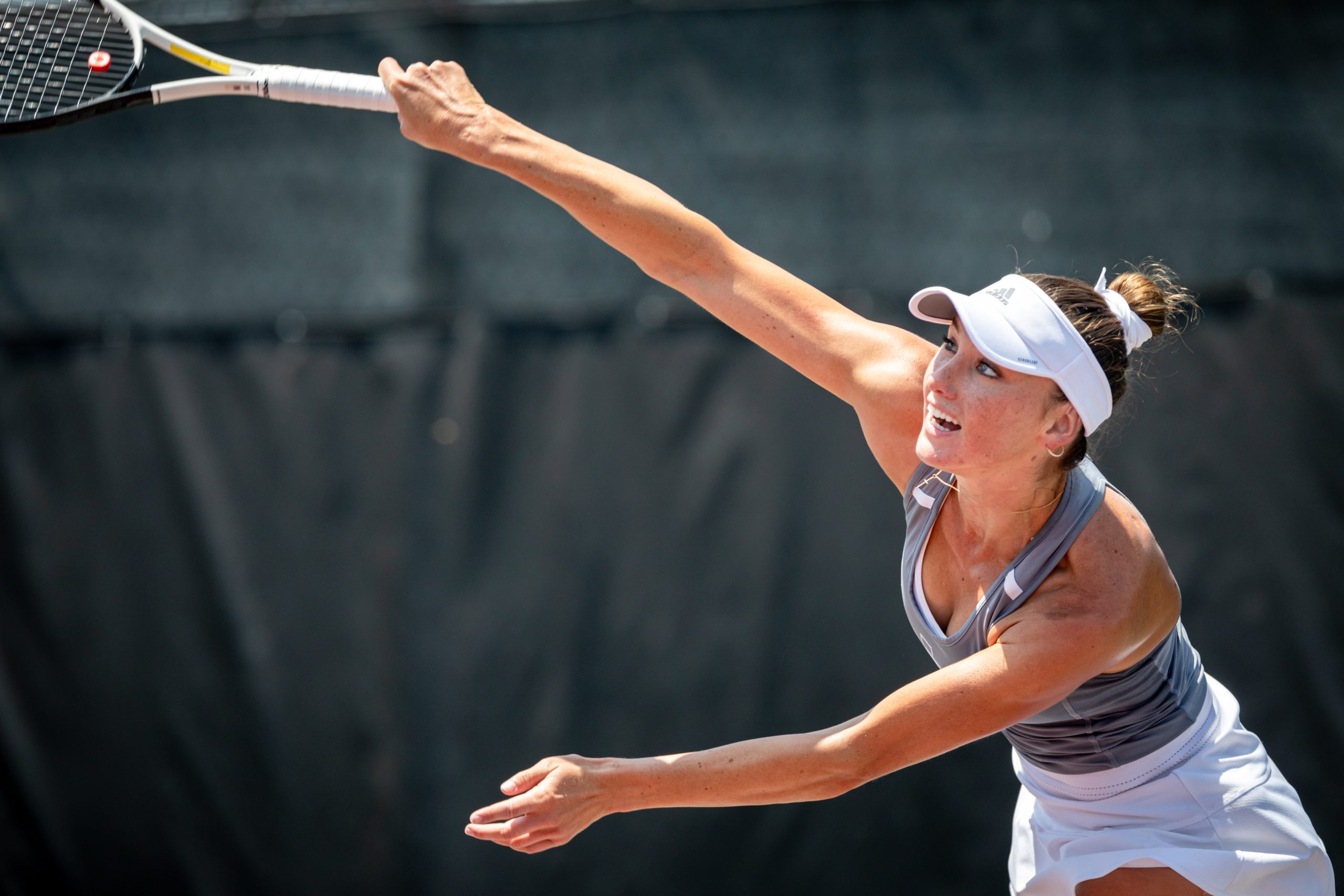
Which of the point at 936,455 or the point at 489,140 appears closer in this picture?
the point at 936,455

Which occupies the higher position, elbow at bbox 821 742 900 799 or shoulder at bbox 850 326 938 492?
shoulder at bbox 850 326 938 492

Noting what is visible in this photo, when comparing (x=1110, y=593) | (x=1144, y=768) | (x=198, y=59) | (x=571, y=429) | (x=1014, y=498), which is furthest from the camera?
(x=571, y=429)

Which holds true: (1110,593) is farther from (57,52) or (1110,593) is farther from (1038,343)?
(57,52)

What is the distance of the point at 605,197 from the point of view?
87.3 inches

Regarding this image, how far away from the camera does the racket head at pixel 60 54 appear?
101 inches

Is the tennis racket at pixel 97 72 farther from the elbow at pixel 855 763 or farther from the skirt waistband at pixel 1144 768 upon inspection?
the skirt waistband at pixel 1144 768

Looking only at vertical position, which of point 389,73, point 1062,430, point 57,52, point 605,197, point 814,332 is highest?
point 57,52

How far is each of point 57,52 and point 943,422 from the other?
203 centimetres

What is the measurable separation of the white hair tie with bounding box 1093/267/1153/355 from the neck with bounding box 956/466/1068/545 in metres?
Answer: 0.24

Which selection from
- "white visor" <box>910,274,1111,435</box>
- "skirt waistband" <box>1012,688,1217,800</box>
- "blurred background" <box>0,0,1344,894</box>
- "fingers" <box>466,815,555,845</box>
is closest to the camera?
"fingers" <box>466,815,555,845</box>

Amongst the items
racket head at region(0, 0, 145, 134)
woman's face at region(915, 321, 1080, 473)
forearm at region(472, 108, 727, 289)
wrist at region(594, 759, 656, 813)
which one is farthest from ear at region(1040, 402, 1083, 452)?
racket head at region(0, 0, 145, 134)

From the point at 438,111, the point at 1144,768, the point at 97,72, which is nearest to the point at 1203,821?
the point at 1144,768

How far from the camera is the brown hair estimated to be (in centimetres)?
195

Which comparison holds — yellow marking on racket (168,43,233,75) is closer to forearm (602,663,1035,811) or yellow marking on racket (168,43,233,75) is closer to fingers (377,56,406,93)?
fingers (377,56,406,93)
